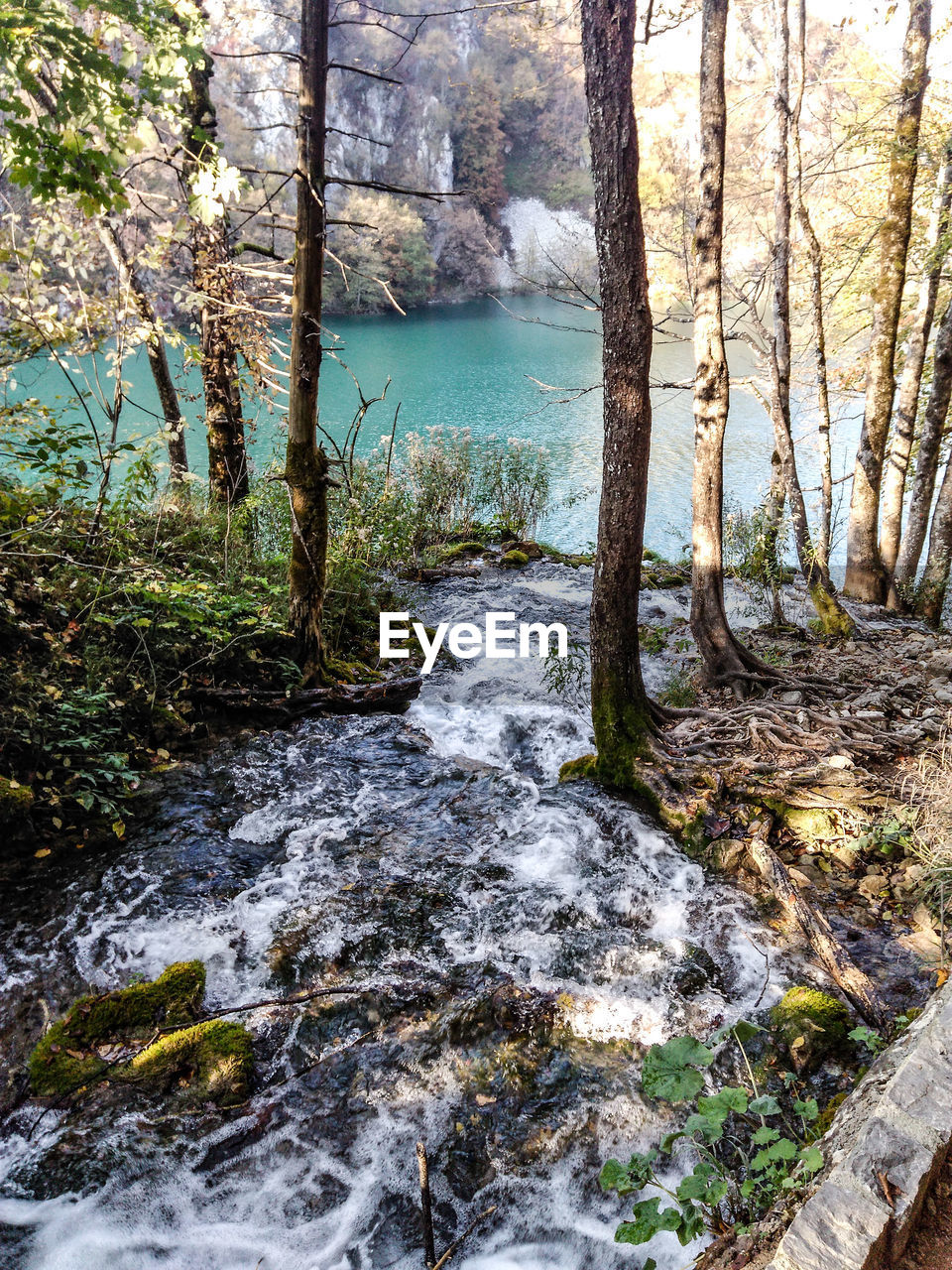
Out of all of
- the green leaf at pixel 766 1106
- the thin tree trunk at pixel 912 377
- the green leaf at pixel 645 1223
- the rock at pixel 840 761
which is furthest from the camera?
the thin tree trunk at pixel 912 377

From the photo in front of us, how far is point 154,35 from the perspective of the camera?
8.00 feet

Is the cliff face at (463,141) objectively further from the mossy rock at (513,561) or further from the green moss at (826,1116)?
the green moss at (826,1116)

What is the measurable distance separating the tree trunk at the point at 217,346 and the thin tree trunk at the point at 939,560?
8039 millimetres

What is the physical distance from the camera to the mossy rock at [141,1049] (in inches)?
116

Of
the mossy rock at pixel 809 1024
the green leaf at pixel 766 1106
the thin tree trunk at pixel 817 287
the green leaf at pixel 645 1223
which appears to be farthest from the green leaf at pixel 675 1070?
the thin tree trunk at pixel 817 287

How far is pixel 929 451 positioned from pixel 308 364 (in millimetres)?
7406

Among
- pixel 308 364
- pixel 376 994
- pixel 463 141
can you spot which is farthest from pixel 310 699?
pixel 463 141

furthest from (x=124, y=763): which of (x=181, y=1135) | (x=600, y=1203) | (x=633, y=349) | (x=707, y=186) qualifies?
(x=707, y=186)

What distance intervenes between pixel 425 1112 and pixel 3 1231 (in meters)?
1.48

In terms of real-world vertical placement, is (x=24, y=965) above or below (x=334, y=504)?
below

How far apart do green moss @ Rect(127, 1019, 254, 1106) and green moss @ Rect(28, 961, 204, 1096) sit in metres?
0.12

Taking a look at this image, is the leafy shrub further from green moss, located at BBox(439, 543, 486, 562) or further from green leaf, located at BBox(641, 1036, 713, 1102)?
green moss, located at BBox(439, 543, 486, 562)

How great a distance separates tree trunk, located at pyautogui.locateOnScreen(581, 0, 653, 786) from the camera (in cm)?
390

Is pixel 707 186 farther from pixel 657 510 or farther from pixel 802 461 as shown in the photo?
pixel 802 461
